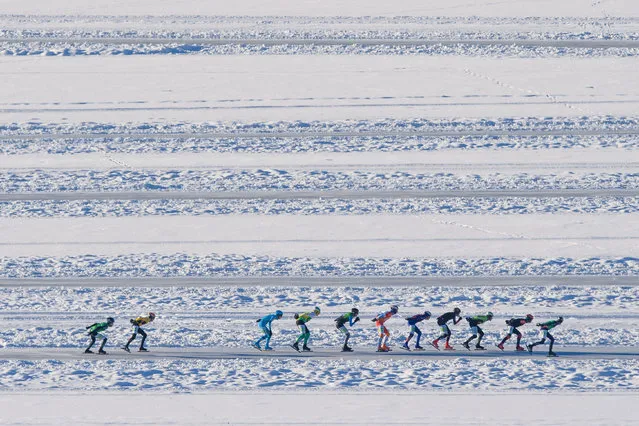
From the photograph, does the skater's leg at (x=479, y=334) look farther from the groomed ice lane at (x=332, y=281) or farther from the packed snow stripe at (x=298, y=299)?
the groomed ice lane at (x=332, y=281)

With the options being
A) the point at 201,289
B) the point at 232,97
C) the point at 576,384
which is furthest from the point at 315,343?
the point at 232,97

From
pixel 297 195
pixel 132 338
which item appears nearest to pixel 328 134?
pixel 297 195

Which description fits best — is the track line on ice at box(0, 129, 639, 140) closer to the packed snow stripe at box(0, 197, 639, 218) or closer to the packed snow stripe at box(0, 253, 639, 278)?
the packed snow stripe at box(0, 197, 639, 218)

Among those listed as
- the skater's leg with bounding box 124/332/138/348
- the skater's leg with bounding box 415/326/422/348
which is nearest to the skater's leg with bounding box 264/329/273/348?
the skater's leg with bounding box 124/332/138/348

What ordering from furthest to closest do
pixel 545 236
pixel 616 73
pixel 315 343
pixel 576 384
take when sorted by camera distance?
pixel 616 73 < pixel 545 236 < pixel 315 343 < pixel 576 384

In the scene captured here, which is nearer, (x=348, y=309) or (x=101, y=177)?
(x=348, y=309)

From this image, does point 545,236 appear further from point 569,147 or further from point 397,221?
point 569,147

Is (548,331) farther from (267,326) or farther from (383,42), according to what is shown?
(383,42)
